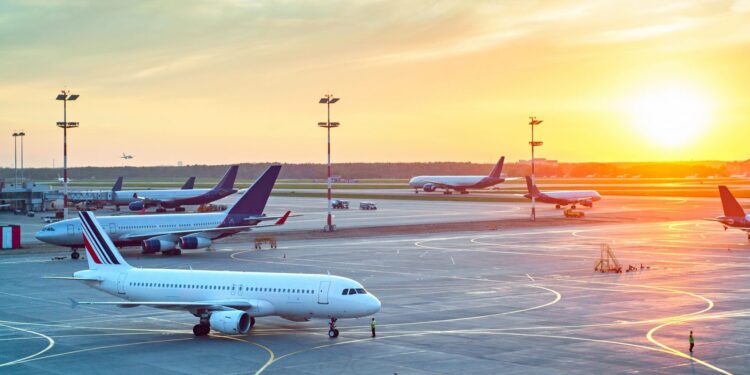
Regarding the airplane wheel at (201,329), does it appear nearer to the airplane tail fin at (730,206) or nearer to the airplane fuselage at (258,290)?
the airplane fuselage at (258,290)

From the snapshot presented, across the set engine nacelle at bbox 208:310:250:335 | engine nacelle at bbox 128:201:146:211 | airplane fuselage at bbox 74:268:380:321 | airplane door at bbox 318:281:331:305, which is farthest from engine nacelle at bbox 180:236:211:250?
engine nacelle at bbox 128:201:146:211

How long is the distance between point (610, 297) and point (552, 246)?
38222mm

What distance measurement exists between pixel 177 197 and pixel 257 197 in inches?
3124

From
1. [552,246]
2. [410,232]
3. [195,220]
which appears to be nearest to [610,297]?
[552,246]

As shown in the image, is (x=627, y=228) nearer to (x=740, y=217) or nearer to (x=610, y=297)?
(x=740, y=217)

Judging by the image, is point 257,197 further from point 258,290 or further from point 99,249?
point 258,290

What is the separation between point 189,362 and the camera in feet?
A: 134

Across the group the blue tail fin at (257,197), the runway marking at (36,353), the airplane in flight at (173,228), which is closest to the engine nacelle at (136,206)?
the airplane in flight at (173,228)

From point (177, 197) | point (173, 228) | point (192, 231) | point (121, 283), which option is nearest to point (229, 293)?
point (121, 283)

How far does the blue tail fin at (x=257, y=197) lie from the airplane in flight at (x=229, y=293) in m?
40.5

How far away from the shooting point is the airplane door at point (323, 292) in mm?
45281

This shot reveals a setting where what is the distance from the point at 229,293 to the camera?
47.6 metres

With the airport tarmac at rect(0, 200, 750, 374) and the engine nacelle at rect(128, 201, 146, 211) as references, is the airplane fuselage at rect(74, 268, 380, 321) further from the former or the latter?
the engine nacelle at rect(128, 201, 146, 211)

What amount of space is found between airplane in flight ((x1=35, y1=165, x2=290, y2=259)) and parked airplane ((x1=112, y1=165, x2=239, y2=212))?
70544 millimetres
